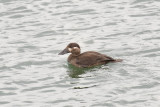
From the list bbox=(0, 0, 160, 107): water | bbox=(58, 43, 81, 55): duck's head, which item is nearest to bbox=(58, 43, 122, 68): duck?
bbox=(58, 43, 81, 55): duck's head

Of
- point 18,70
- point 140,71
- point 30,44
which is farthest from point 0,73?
point 140,71

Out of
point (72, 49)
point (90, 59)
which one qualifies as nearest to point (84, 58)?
point (90, 59)

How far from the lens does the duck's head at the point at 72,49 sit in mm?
16688

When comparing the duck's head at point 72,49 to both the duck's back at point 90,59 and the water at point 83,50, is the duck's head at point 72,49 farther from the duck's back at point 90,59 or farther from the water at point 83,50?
the water at point 83,50

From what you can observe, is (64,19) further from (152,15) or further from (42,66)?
(42,66)

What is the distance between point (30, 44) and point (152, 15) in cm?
446

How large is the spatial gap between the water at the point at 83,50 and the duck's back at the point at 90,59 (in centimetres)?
19

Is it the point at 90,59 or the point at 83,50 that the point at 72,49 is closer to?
the point at 90,59

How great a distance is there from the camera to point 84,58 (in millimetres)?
16359

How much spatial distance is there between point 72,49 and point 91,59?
2.52ft

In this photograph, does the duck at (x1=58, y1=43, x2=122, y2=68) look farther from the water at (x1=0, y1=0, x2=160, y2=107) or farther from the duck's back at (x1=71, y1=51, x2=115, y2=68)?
the water at (x1=0, y1=0, x2=160, y2=107)

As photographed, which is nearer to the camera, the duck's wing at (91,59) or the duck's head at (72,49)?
the duck's wing at (91,59)

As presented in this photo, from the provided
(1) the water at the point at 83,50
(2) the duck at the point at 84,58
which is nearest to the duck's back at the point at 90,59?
(2) the duck at the point at 84,58

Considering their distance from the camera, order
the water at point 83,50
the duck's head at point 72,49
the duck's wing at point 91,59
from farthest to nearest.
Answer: the duck's head at point 72,49, the duck's wing at point 91,59, the water at point 83,50
